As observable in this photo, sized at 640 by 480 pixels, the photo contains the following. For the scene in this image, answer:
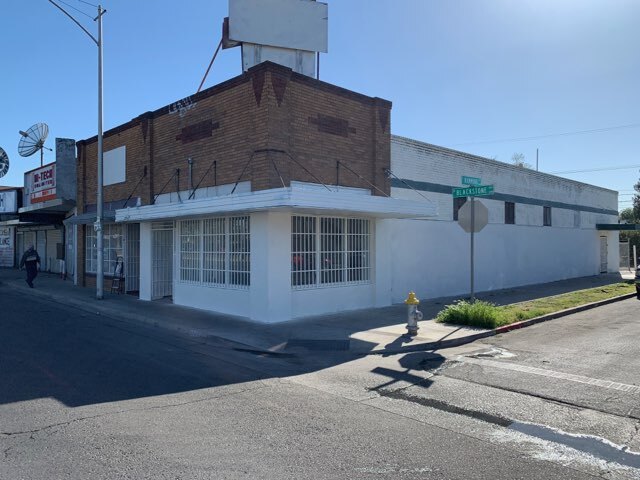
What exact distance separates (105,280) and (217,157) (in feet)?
30.7

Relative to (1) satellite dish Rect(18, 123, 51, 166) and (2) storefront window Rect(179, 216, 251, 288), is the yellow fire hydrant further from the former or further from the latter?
(1) satellite dish Rect(18, 123, 51, 166)

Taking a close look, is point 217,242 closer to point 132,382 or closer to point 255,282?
point 255,282

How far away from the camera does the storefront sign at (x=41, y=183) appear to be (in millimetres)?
23939

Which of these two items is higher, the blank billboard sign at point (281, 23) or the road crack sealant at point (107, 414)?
the blank billboard sign at point (281, 23)

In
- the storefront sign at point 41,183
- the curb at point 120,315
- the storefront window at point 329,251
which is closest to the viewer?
the curb at point 120,315

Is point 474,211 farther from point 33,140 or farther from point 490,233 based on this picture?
point 33,140

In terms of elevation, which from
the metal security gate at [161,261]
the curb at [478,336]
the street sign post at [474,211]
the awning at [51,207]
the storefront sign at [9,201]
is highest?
the storefront sign at [9,201]

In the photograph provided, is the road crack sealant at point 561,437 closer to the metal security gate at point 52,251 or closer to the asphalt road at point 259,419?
the asphalt road at point 259,419

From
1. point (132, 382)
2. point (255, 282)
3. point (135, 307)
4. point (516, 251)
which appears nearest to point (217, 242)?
point (255, 282)

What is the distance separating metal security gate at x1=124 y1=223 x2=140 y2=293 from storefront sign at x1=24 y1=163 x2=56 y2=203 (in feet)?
21.8

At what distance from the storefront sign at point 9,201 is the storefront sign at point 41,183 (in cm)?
190

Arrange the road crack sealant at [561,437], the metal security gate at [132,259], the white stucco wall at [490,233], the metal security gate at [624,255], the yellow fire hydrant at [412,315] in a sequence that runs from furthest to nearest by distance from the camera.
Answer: the metal security gate at [624,255]
the metal security gate at [132,259]
the white stucco wall at [490,233]
the yellow fire hydrant at [412,315]
the road crack sealant at [561,437]

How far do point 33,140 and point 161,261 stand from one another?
15.7 m

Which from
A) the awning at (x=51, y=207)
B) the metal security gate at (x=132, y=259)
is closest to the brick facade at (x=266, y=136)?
the metal security gate at (x=132, y=259)
